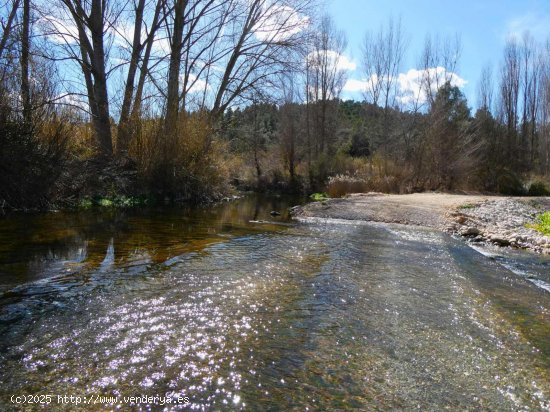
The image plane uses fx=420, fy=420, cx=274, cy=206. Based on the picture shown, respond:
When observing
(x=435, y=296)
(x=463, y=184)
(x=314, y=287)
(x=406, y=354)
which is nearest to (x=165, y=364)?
(x=406, y=354)

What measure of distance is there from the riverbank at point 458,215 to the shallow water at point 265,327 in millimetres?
2864

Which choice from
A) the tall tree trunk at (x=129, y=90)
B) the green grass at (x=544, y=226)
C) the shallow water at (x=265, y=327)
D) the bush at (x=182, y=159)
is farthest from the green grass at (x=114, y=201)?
the green grass at (x=544, y=226)

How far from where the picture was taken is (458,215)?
12.7m

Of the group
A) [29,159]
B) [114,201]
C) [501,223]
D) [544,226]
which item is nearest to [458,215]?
[501,223]

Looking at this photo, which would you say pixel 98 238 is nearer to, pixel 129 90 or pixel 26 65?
pixel 26 65

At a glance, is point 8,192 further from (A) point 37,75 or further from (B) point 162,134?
(B) point 162,134

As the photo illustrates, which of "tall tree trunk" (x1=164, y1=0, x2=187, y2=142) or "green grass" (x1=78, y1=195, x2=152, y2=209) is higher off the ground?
"tall tree trunk" (x1=164, y1=0, x2=187, y2=142)

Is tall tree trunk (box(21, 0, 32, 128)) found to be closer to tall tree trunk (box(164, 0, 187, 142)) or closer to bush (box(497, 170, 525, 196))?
tall tree trunk (box(164, 0, 187, 142))

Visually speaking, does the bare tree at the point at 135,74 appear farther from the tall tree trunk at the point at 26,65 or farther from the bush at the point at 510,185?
the bush at the point at 510,185

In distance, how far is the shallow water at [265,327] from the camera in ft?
8.98

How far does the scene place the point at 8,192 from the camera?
8.88 metres

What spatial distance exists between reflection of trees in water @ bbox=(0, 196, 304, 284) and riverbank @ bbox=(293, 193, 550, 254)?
409 cm

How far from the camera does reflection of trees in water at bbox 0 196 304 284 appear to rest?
17.6 feet

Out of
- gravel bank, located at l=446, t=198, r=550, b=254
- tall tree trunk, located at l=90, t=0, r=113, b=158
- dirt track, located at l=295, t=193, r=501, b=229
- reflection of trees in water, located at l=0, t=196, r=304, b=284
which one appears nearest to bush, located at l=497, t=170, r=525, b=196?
gravel bank, located at l=446, t=198, r=550, b=254
